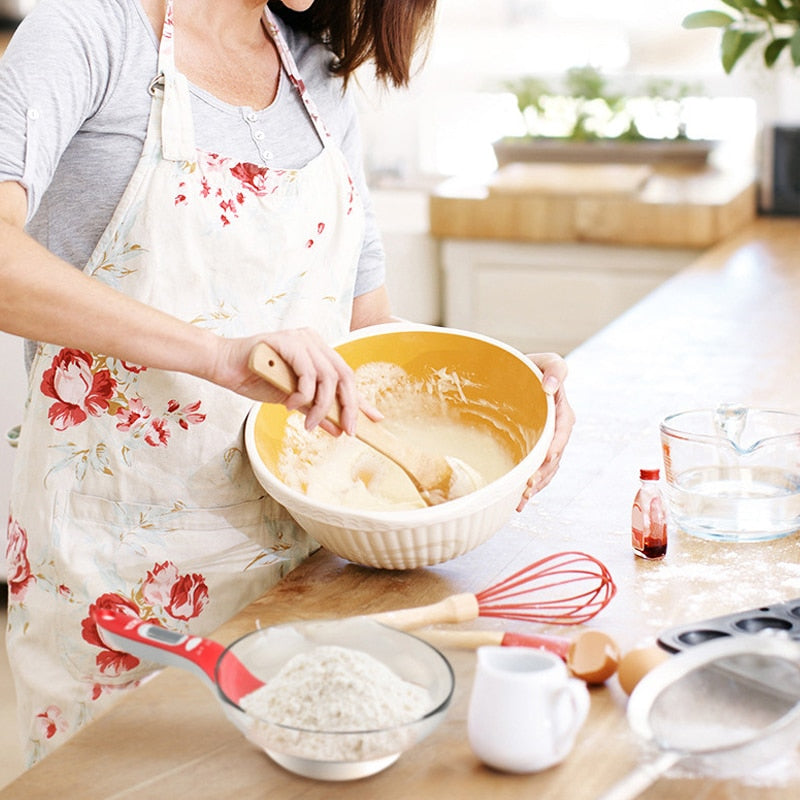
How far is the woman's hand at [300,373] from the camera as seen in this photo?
106cm

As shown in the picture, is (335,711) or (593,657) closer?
(335,711)

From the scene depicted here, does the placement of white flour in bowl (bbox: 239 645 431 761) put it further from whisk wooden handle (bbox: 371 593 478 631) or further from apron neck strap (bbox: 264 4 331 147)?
apron neck strap (bbox: 264 4 331 147)

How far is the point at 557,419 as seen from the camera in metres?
1.31

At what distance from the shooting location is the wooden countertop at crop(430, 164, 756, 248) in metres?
2.94

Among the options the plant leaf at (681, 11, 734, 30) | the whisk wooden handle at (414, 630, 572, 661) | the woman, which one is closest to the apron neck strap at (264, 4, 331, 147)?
the woman

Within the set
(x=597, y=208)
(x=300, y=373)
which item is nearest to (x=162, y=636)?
(x=300, y=373)

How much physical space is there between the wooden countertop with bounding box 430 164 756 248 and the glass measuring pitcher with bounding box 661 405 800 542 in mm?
1615

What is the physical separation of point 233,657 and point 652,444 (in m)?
0.82

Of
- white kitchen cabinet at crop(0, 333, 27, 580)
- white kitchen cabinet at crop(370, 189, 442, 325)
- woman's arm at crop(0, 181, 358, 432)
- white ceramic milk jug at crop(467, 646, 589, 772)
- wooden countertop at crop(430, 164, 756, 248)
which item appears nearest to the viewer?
white ceramic milk jug at crop(467, 646, 589, 772)

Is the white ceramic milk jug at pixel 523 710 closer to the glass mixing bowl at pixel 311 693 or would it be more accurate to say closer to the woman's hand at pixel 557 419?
the glass mixing bowl at pixel 311 693

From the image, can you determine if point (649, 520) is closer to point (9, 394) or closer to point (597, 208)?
point (9, 394)

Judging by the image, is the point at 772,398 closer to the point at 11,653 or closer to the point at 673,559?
the point at 673,559

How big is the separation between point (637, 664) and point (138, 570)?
531 millimetres

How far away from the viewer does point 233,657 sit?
0.93 m
